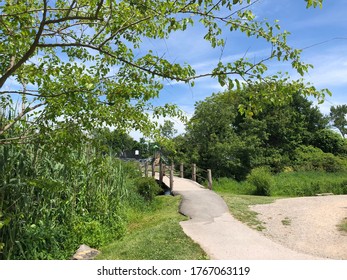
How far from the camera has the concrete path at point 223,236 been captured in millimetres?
6473

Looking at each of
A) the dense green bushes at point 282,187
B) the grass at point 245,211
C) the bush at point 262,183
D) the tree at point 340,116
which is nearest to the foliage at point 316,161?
the dense green bushes at point 282,187

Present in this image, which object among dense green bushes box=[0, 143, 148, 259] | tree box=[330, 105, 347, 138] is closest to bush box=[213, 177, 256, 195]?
dense green bushes box=[0, 143, 148, 259]

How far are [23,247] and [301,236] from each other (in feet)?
19.3

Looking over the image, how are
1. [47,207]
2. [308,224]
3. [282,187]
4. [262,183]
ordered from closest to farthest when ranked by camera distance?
[47,207] → [308,224] → [262,183] → [282,187]

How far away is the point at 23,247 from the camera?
6.38 m

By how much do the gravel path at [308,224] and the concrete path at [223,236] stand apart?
0.45 m

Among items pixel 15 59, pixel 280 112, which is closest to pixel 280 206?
pixel 15 59

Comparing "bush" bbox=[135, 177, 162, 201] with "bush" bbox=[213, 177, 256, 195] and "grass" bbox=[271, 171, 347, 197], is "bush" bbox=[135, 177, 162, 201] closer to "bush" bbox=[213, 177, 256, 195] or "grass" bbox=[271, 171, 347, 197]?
"bush" bbox=[213, 177, 256, 195]

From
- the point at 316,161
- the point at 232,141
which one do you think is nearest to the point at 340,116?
the point at 316,161

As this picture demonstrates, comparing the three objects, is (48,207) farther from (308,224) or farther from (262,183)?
(262,183)

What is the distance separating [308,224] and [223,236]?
8.49ft

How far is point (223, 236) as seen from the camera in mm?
7668

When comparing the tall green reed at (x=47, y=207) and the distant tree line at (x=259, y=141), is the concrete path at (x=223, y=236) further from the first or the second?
the distant tree line at (x=259, y=141)

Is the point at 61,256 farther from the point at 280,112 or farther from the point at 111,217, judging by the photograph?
the point at 280,112
